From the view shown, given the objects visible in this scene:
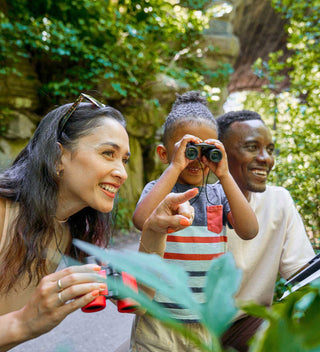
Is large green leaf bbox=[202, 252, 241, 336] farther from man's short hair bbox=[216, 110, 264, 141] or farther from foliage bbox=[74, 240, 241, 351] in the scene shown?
man's short hair bbox=[216, 110, 264, 141]

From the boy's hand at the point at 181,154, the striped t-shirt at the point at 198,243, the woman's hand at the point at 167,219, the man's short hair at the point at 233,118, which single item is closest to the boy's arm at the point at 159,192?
the boy's hand at the point at 181,154

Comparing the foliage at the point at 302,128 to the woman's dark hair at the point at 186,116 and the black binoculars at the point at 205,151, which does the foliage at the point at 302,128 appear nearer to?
the woman's dark hair at the point at 186,116

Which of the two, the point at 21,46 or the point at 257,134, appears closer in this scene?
the point at 257,134

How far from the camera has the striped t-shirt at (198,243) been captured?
56.5 inches

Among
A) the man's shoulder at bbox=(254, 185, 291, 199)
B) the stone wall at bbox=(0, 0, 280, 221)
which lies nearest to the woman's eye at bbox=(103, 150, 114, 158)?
the man's shoulder at bbox=(254, 185, 291, 199)

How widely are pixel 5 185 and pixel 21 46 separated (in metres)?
3.92

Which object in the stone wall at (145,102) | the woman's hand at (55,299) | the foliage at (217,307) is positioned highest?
the stone wall at (145,102)

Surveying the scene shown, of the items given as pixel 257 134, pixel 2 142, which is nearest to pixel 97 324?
pixel 257 134

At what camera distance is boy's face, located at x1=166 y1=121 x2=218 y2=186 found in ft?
5.30

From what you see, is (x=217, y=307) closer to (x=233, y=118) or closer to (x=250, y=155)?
Answer: (x=250, y=155)

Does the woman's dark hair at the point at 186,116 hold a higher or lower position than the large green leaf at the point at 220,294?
higher

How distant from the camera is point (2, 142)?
183 inches

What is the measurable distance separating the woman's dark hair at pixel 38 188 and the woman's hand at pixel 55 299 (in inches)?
15.3

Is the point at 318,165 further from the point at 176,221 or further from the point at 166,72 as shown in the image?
the point at 166,72
